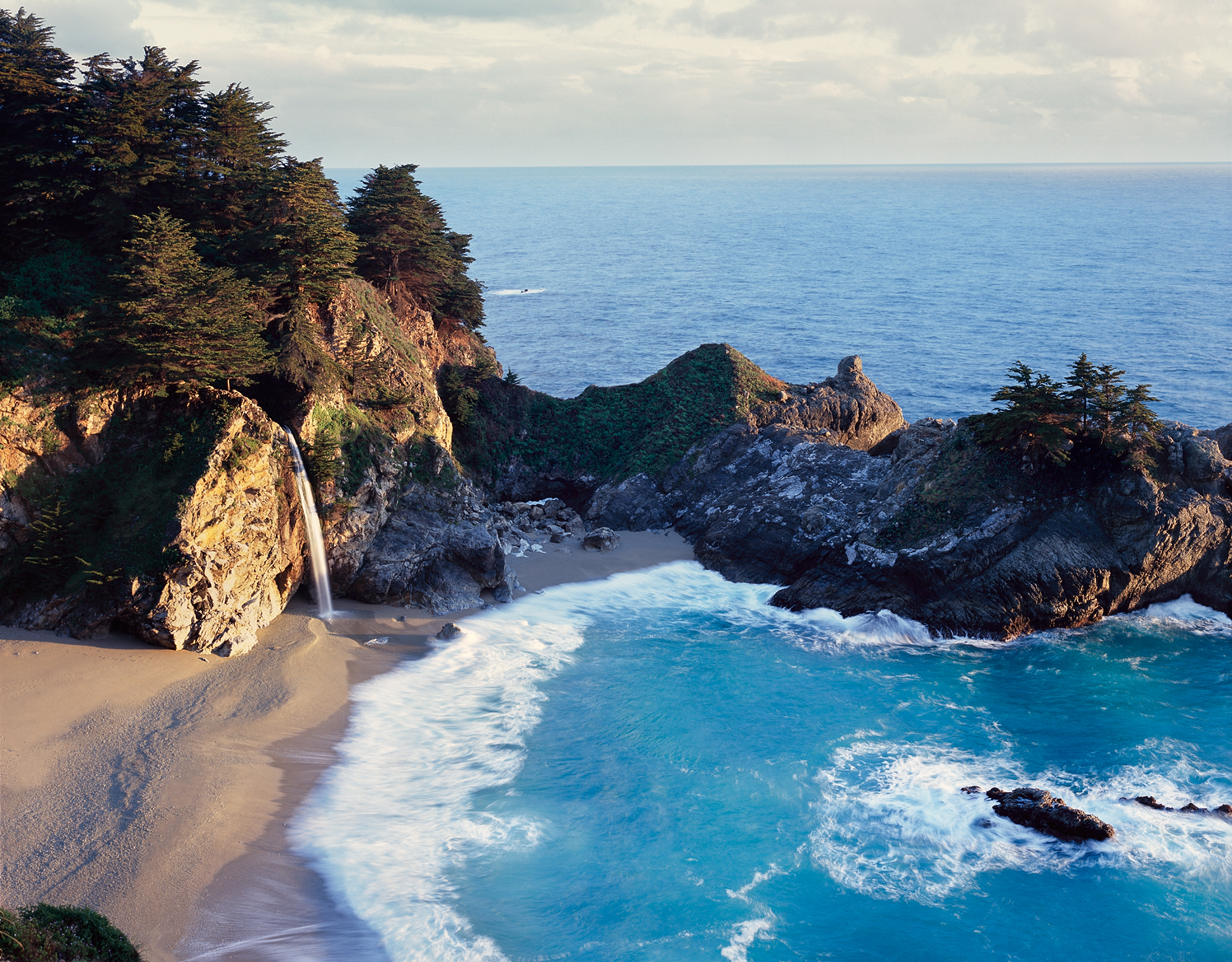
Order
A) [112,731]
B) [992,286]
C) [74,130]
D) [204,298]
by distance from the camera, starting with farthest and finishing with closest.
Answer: [992,286], [74,130], [204,298], [112,731]

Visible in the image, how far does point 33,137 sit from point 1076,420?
1555 inches

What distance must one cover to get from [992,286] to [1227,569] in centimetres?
9212

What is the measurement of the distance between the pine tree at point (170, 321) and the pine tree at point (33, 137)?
489cm

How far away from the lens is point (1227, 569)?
96.9ft

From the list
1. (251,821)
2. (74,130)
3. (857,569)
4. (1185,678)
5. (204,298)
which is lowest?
(251,821)

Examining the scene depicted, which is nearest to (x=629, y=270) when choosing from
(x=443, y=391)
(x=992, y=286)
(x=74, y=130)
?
(x=992, y=286)

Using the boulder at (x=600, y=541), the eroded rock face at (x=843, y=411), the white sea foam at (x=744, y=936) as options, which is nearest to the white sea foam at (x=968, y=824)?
the white sea foam at (x=744, y=936)

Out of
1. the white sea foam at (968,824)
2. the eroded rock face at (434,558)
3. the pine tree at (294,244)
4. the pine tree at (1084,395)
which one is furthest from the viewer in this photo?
the eroded rock face at (434,558)

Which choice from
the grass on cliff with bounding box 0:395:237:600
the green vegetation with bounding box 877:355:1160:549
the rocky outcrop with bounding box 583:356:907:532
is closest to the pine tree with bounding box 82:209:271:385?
the grass on cliff with bounding box 0:395:237:600

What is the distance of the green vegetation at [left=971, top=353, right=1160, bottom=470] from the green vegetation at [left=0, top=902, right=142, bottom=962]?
2980cm

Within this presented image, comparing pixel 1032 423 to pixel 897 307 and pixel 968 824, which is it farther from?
pixel 897 307

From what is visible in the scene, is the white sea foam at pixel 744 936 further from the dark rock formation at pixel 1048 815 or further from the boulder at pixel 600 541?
the boulder at pixel 600 541

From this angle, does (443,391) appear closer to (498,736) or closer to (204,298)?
(204,298)

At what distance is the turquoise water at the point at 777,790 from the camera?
17062 mm
